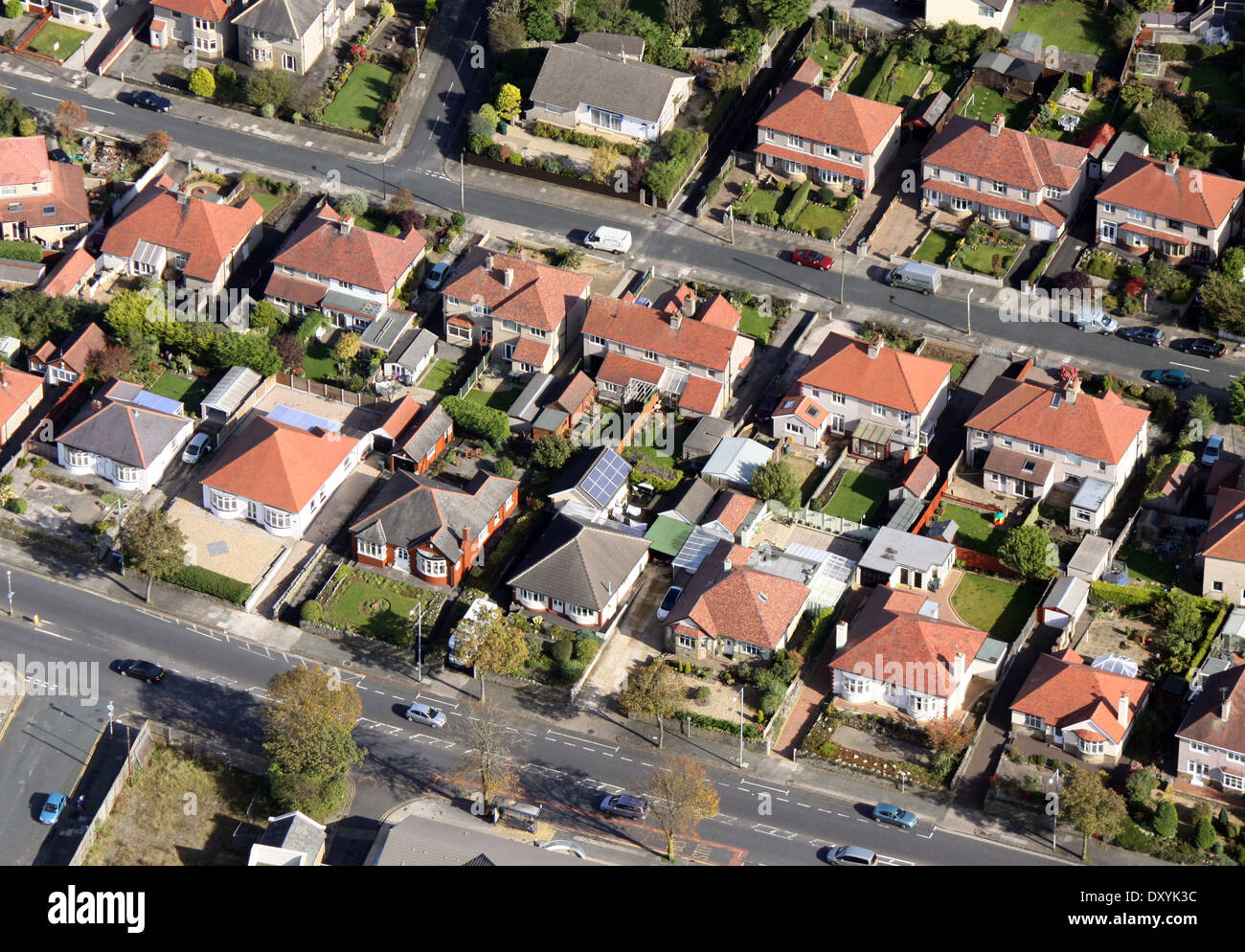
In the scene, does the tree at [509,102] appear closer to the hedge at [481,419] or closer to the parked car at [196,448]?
the hedge at [481,419]

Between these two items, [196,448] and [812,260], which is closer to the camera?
[196,448]

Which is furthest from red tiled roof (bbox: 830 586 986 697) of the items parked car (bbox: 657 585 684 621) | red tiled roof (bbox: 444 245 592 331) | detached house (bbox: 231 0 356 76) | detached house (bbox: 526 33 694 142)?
detached house (bbox: 231 0 356 76)

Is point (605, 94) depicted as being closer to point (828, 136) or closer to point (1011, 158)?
point (828, 136)

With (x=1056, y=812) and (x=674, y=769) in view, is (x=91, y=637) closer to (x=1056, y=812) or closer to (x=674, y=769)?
(x=674, y=769)

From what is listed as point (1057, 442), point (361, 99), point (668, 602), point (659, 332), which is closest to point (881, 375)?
point (1057, 442)

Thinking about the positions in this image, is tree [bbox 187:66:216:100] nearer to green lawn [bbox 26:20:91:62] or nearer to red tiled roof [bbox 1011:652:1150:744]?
green lawn [bbox 26:20:91:62]

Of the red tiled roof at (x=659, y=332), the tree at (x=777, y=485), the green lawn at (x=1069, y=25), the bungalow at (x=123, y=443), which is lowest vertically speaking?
the bungalow at (x=123, y=443)

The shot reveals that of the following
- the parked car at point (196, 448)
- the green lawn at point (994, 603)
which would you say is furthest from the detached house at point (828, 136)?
the parked car at point (196, 448)
